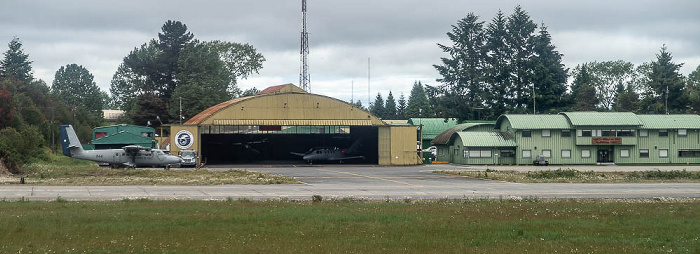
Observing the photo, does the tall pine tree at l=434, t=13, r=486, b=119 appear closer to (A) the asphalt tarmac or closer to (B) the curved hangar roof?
(B) the curved hangar roof

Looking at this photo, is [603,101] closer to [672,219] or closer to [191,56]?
[191,56]

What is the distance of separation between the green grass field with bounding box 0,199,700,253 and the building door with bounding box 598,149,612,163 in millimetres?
52598

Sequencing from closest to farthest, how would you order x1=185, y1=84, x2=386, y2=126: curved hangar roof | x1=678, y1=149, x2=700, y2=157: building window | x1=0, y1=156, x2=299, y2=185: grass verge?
1. x1=0, y1=156, x2=299, y2=185: grass verge
2. x1=185, y1=84, x2=386, y2=126: curved hangar roof
3. x1=678, y1=149, x2=700, y2=157: building window

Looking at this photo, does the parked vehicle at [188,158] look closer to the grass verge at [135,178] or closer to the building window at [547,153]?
the grass verge at [135,178]

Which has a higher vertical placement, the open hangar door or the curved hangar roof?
the curved hangar roof

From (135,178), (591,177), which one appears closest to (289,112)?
(135,178)

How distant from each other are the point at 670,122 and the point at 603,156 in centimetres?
847

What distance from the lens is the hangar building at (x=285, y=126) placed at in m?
66.1

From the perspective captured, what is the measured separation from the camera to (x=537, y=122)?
74812 millimetres

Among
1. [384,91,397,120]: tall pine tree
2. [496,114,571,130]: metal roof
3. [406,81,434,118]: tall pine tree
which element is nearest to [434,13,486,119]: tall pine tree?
[496,114,571,130]: metal roof

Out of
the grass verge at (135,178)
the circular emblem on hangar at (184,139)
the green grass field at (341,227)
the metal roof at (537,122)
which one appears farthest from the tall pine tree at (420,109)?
the green grass field at (341,227)

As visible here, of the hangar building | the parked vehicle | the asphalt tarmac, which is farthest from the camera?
the hangar building

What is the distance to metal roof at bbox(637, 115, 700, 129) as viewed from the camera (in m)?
74.2

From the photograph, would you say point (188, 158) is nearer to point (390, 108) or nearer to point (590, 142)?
point (590, 142)
